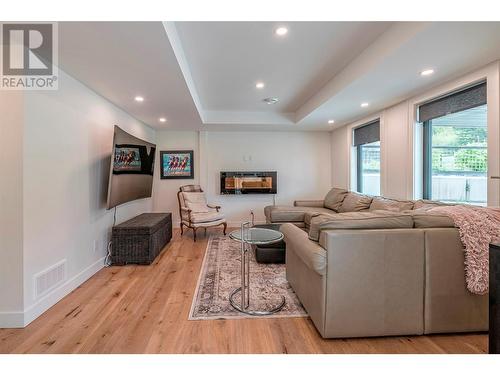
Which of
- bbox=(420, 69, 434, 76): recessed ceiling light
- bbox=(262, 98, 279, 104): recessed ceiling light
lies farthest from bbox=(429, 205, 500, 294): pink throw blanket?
bbox=(262, 98, 279, 104): recessed ceiling light

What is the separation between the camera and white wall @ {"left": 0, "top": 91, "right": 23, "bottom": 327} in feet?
6.50

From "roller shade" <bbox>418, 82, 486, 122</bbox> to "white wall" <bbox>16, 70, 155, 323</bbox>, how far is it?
4182mm

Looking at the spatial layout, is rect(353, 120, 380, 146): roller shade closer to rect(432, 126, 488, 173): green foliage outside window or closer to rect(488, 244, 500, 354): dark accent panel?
rect(432, 126, 488, 173): green foliage outside window

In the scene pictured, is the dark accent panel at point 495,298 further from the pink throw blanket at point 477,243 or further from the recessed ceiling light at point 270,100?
the recessed ceiling light at point 270,100

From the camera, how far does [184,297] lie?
247cm

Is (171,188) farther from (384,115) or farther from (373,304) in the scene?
(373,304)

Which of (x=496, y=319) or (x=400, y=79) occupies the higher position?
(x=400, y=79)

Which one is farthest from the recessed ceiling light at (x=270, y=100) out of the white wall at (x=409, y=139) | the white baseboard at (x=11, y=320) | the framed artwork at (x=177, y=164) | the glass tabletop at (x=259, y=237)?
the white baseboard at (x=11, y=320)

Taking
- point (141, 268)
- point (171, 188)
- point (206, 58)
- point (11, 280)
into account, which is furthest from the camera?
point (171, 188)

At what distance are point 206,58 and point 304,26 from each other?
1.12m

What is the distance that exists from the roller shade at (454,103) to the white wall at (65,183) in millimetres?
4182

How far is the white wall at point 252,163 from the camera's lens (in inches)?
229
